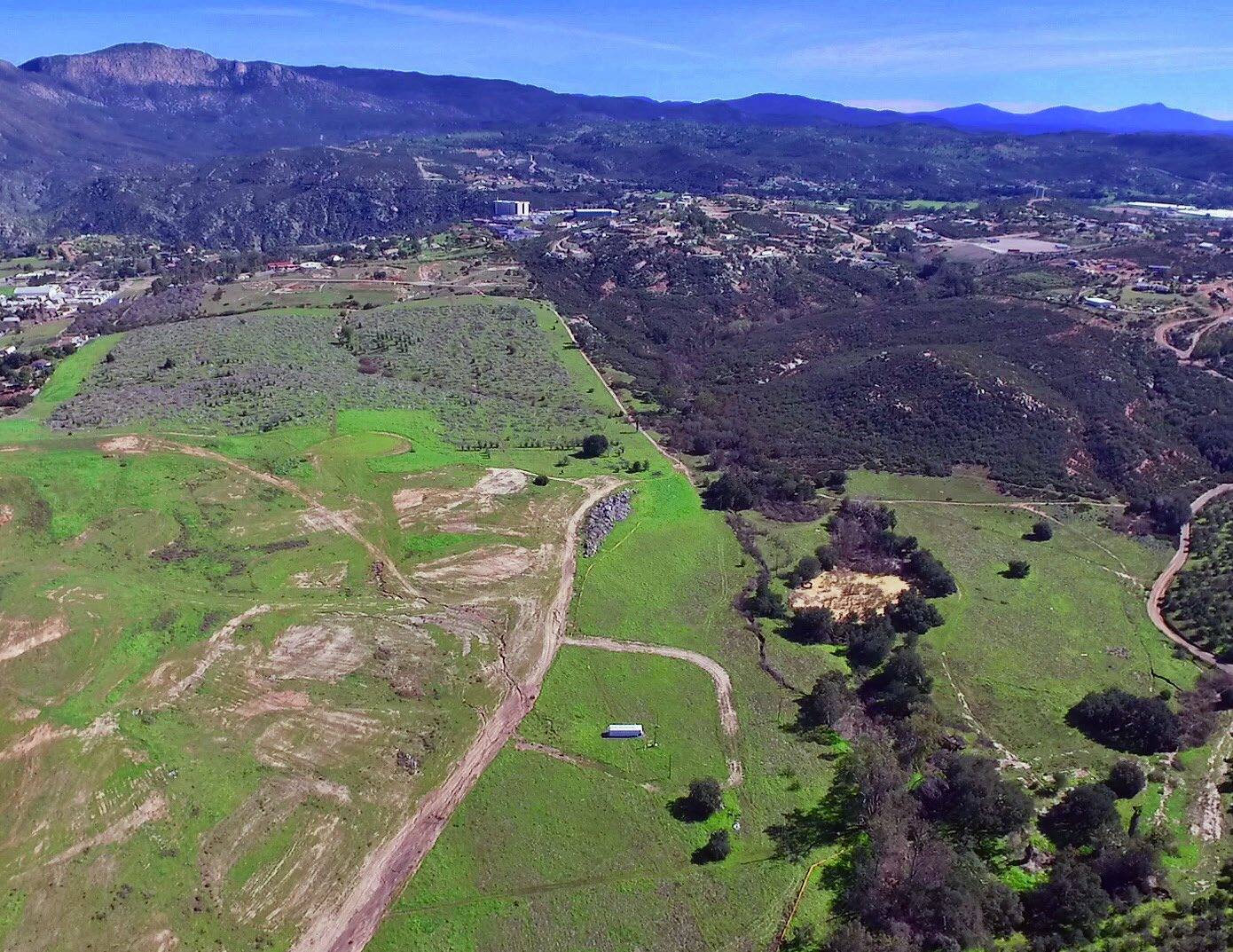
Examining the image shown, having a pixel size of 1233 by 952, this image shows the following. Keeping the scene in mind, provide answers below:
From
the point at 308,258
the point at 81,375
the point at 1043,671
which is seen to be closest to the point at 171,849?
the point at 1043,671

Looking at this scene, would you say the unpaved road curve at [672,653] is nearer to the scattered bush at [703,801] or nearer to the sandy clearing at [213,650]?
the scattered bush at [703,801]

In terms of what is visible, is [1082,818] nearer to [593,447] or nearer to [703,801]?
[703,801]

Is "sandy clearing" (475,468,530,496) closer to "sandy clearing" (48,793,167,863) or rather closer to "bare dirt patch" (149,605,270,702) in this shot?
"bare dirt patch" (149,605,270,702)

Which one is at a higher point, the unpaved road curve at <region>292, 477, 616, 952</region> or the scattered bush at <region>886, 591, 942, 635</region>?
the scattered bush at <region>886, 591, 942, 635</region>

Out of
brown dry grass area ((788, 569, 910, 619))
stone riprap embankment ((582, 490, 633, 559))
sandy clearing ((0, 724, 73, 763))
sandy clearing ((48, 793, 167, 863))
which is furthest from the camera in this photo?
stone riprap embankment ((582, 490, 633, 559))

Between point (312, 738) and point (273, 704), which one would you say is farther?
point (273, 704)

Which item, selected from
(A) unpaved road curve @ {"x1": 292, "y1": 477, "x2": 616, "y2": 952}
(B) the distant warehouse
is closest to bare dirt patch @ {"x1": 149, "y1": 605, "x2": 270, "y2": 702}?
(A) unpaved road curve @ {"x1": 292, "y1": 477, "x2": 616, "y2": 952}

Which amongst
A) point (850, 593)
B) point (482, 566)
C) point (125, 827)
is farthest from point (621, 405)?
point (125, 827)
